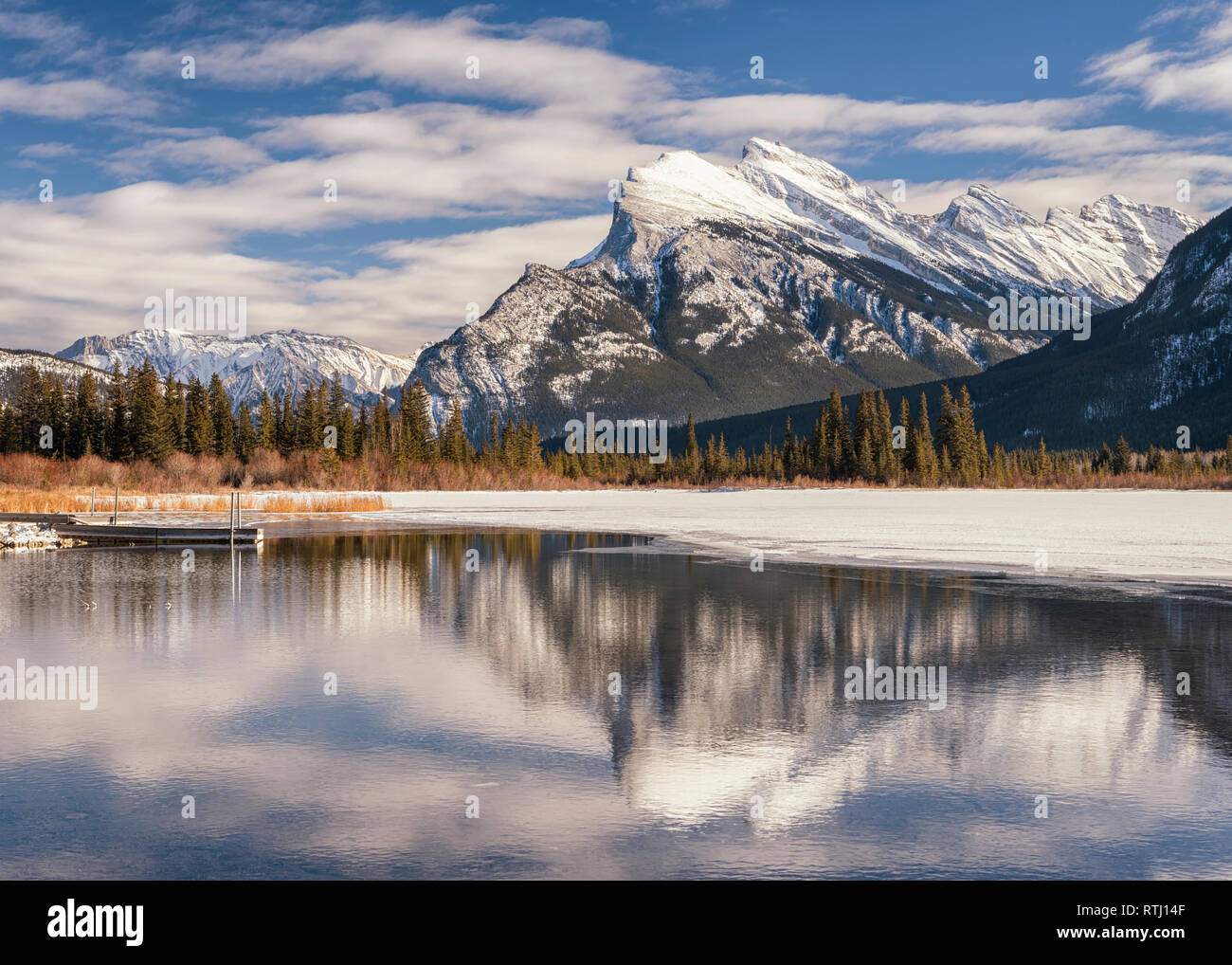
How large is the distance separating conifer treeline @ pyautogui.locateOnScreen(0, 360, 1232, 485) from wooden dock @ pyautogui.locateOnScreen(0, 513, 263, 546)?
80.8 m

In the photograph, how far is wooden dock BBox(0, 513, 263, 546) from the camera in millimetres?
47438

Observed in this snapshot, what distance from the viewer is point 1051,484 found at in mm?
192250

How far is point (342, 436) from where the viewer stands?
154000 mm

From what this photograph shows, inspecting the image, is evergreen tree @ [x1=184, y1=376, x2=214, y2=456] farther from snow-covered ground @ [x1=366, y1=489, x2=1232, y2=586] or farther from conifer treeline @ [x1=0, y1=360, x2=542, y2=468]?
snow-covered ground @ [x1=366, y1=489, x2=1232, y2=586]

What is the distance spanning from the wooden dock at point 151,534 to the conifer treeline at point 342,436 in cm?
8078

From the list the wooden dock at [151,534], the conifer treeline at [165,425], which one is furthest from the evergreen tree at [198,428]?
the wooden dock at [151,534]

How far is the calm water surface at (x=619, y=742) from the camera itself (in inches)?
353

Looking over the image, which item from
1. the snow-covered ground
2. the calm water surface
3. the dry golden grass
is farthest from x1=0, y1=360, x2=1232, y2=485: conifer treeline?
the calm water surface

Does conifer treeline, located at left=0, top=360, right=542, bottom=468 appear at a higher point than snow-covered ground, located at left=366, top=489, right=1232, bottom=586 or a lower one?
higher

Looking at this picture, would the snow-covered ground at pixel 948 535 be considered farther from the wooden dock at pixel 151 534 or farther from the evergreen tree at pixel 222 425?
the evergreen tree at pixel 222 425
